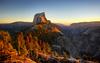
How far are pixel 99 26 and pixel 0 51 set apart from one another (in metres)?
2.70

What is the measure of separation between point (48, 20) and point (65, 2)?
0.65 m

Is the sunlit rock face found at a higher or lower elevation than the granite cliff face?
higher

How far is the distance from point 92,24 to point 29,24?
5.52 feet

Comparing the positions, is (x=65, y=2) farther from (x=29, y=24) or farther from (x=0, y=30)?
(x=0, y=30)

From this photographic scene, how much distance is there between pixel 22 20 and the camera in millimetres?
9078

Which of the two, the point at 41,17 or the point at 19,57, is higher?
the point at 41,17

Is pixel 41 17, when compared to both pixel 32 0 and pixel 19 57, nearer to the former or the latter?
pixel 32 0

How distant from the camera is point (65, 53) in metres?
9.32

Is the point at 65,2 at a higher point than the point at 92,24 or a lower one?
higher

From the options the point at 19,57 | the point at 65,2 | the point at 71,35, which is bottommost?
the point at 19,57

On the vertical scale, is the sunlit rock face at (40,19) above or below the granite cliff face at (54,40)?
above

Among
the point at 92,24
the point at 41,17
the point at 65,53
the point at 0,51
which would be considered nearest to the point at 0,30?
the point at 0,51

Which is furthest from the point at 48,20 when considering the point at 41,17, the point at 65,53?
the point at 65,53

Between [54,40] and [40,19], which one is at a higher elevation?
[40,19]
